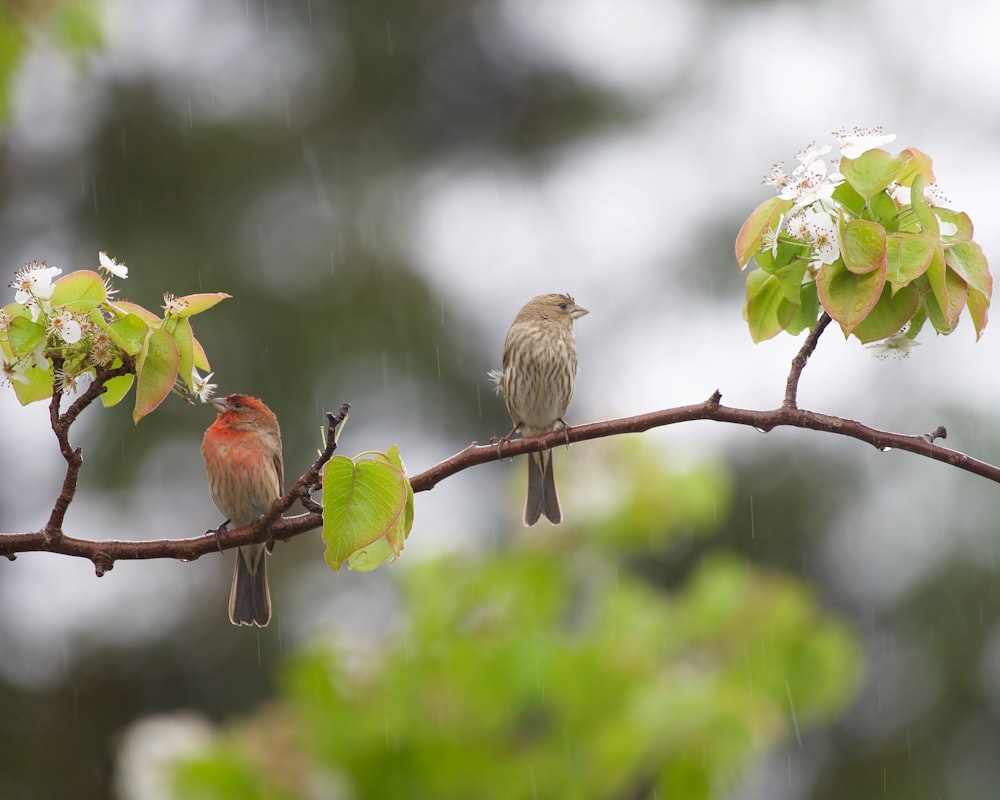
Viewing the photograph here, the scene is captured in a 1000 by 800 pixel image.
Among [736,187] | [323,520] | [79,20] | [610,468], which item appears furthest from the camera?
[736,187]

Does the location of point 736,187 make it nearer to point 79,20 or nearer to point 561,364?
point 561,364

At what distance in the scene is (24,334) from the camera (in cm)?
262

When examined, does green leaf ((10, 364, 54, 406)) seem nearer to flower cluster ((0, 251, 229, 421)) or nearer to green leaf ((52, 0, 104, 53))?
flower cluster ((0, 251, 229, 421))

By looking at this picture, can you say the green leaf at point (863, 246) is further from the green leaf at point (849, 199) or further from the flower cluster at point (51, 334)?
the flower cluster at point (51, 334)

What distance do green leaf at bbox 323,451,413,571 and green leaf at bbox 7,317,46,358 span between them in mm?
689

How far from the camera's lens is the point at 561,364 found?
696 cm

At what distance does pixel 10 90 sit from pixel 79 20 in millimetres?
443

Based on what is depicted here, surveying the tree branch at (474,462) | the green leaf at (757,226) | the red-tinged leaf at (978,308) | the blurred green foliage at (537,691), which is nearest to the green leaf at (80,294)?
the tree branch at (474,462)

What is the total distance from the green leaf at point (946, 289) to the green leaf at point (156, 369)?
1.61m

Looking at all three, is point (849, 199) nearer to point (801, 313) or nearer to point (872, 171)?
point (872, 171)

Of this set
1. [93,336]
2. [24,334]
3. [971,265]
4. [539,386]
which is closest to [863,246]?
[971,265]

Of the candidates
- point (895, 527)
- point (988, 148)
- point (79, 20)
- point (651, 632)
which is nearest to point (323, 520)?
point (79, 20)

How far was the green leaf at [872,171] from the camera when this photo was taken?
2.73 m

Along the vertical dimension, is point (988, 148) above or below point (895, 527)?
above
